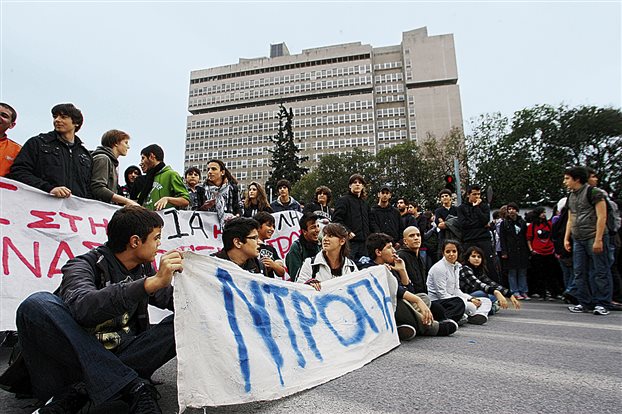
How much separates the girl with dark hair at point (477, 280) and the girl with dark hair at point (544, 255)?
7.14 feet

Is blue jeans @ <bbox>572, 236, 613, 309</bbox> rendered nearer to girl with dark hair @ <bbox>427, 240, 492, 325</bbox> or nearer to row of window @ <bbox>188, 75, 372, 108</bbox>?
girl with dark hair @ <bbox>427, 240, 492, 325</bbox>

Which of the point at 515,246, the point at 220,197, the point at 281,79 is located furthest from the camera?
the point at 281,79

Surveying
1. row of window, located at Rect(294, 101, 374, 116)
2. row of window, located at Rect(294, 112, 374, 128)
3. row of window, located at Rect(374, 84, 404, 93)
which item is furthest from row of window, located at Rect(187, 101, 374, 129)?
row of window, located at Rect(374, 84, 404, 93)

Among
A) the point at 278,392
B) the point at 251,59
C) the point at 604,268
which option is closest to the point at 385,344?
the point at 278,392

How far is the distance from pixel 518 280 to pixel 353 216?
4.10m

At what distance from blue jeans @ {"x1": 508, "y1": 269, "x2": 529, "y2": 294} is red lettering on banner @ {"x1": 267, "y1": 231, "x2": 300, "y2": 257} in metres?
4.42

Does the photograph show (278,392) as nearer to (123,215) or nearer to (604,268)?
(123,215)

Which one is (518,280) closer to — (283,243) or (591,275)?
(591,275)

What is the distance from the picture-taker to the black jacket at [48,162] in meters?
3.27

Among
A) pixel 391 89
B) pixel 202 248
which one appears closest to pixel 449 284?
pixel 202 248

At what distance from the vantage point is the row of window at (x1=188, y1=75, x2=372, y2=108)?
75312 millimetres

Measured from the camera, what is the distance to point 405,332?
11.8ft

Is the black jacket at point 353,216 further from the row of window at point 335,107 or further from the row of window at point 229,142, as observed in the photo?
the row of window at point 335,107

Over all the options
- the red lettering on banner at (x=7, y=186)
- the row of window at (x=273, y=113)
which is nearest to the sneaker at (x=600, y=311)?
the red lettering on banner at (x=7, y=186)
